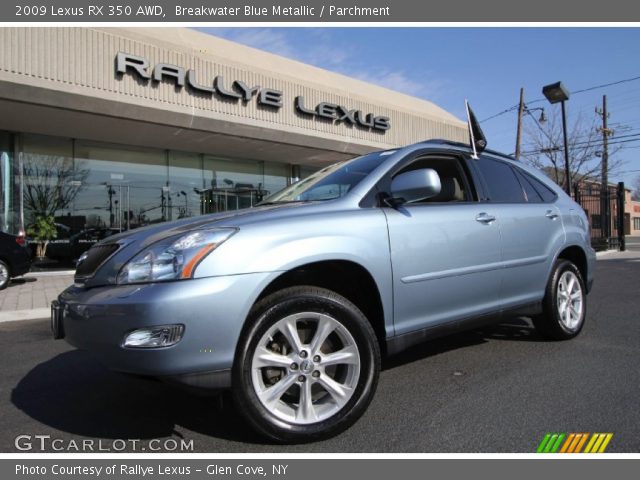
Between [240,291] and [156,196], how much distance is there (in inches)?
540

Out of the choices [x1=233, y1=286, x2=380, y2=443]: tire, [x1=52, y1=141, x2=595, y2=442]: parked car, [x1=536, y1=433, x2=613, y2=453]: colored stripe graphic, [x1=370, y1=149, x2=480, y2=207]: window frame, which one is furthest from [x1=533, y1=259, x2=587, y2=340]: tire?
[x1=233, y1=286, x2=380, y2=443]: tire

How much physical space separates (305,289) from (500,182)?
2.39 metres

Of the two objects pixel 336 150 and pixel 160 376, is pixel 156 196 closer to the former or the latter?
pixel 336 150

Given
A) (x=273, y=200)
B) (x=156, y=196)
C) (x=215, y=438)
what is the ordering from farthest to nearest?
(x=156, y=196)
(x=273, y=200)
(x=215, y=438)

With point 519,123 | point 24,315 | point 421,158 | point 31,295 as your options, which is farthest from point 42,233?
point 519,123

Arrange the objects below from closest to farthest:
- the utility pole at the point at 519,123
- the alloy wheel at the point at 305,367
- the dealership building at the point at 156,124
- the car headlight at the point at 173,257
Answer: the car headlight at the point at 173,257 < the alloy wheel at the point at 305,367 < the dealership building at the point at 156,124 < the utility pole at the point at 519,123

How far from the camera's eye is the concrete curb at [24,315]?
22.6 feet

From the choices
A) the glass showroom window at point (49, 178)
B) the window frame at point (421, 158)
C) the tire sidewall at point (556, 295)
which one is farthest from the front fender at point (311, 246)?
the glass showroom window at point (49, 178)

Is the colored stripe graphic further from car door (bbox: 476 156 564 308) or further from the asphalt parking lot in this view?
car door (bbox: 476 156 564 308)

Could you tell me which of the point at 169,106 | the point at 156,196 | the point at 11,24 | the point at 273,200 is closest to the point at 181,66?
the point at 169,106

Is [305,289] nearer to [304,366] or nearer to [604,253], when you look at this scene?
[304,366]

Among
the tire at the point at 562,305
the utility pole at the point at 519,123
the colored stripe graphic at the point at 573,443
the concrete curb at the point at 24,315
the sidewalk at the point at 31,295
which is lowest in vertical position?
the colored stripe graphic at the point at 573,443

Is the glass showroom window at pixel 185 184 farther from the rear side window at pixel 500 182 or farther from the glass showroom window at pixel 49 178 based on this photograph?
the rear side window at pixel 500 182
